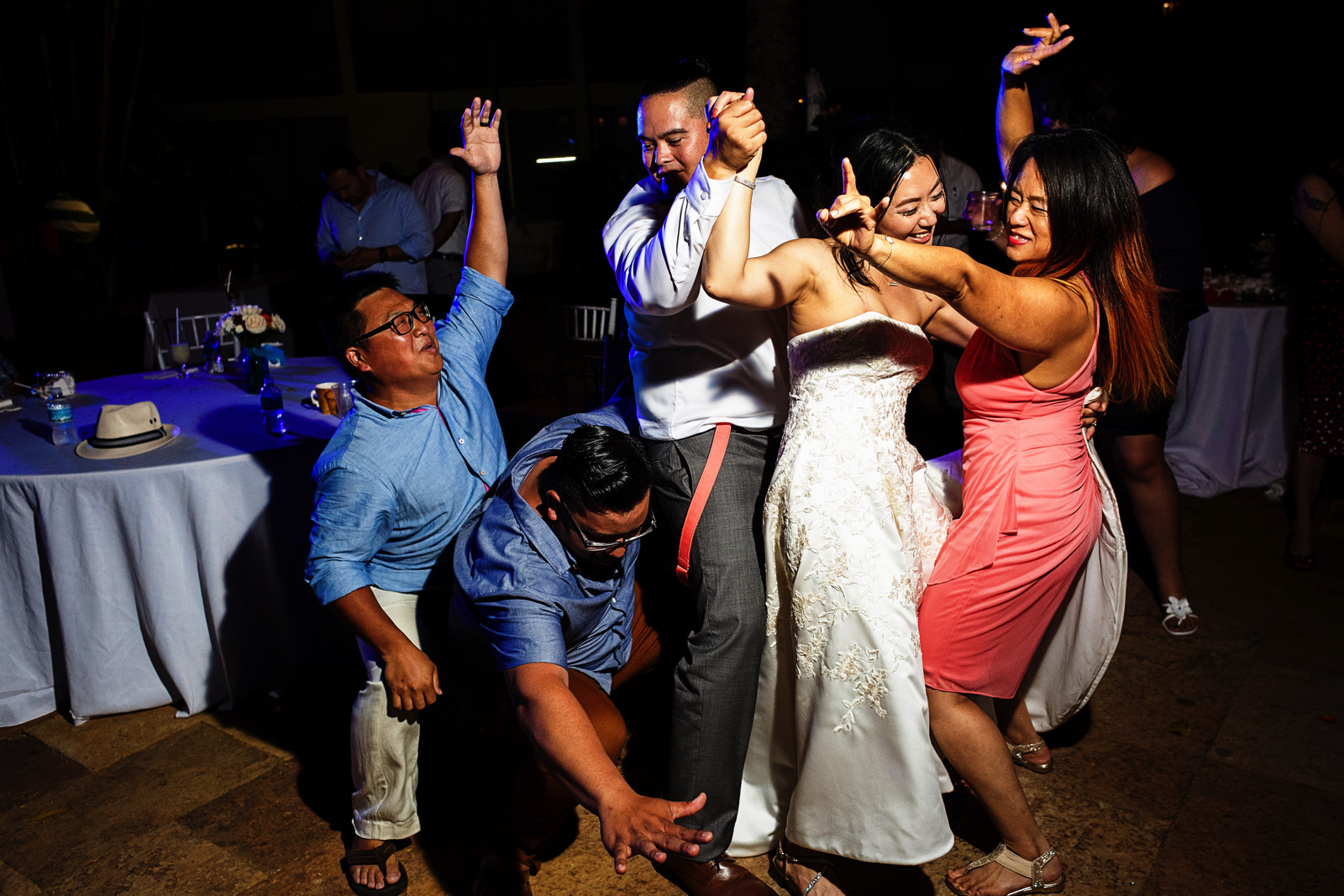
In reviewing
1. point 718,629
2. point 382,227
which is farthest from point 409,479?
point 382,227

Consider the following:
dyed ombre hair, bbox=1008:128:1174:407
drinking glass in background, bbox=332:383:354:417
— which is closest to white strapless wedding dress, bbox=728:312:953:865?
dyed ombre hair, bbox=1008:128:1174:407

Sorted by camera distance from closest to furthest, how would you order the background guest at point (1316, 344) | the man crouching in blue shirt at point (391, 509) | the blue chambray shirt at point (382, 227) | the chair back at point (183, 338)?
the man crouching in blue shirt at point (391, 509), the background guest at point (1316, 344), the chair back at point (183, 338), the blue chambray shirt at point (382, 227)

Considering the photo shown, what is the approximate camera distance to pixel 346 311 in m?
2.19

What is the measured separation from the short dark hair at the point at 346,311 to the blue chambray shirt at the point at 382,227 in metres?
2.82

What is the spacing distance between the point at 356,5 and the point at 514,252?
6.01 m

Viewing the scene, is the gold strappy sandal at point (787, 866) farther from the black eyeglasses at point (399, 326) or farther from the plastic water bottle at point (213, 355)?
the plastic water bottle at point (213, 355)

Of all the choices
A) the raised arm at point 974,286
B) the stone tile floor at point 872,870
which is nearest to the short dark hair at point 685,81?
the raised arm at point 974,286

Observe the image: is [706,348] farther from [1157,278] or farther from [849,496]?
[1157,278]

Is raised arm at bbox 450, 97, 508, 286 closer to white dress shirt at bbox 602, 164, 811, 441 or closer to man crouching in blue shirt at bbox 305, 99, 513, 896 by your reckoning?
man crouching in blue shirt at bbox 305, 99, 513, 896

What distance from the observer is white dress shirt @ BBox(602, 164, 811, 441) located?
1.92m

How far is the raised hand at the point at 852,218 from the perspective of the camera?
1.39 meters

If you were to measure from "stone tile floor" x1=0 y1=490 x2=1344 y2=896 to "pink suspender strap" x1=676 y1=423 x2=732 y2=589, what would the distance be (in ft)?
2.74

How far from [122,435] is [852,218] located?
238cm

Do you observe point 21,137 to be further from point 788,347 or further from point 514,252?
point 788,347
